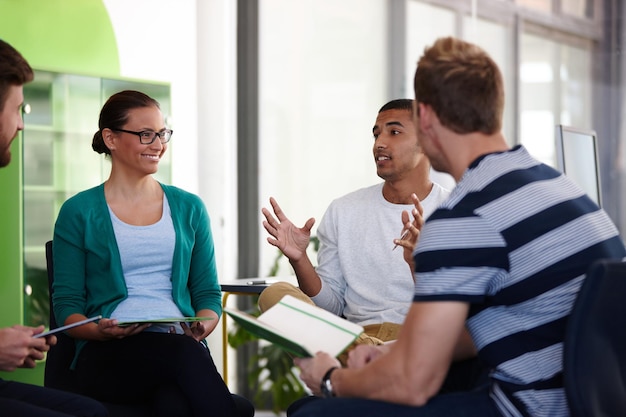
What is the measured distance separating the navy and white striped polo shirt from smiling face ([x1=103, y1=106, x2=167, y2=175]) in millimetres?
1335

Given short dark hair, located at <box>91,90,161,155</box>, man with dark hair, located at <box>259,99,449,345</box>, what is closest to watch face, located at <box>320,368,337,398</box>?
man with dark hair, located at <box>259,99,449,345</box>

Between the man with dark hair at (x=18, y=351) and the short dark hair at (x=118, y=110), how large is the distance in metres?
0.61

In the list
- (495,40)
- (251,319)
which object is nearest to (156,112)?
(251,319)

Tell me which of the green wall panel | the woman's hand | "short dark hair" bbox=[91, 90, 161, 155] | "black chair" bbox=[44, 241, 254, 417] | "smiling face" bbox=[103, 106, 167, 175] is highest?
the green wall panel

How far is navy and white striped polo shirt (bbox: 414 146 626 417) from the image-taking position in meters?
1.54

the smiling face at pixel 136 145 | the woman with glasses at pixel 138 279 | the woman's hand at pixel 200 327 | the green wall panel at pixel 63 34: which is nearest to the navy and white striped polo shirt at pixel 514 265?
the woman with glasses at pixel 138 279

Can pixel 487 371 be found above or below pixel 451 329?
below

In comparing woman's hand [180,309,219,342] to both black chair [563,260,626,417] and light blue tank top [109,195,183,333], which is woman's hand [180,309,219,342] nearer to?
light blue tank top [109,195,183,333]

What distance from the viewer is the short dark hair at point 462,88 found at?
1.66m

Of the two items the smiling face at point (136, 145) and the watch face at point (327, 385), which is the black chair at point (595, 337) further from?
the smiling face at point (136, 145)

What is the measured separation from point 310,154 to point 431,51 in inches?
139

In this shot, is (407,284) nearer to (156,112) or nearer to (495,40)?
(156,112)

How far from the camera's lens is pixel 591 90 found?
4789 millimetres

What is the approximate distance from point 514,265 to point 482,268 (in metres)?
0.07
